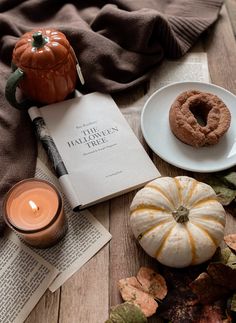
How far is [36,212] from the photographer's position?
627mm

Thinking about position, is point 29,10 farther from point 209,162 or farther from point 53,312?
point 53,312

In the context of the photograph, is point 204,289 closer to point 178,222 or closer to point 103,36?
point 178,222

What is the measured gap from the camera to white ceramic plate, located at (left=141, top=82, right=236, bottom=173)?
749 mm

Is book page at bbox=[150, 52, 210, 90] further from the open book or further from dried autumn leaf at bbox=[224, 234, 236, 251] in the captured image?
dried autumn leaf at bbox=[224, 234, 236, 251]

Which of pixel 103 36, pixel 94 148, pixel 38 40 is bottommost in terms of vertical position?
pixel 94 148

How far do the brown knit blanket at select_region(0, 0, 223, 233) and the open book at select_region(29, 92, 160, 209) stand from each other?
0.05 m

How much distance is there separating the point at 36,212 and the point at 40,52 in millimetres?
344

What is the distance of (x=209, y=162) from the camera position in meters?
0.75

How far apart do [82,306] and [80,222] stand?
0.15 m

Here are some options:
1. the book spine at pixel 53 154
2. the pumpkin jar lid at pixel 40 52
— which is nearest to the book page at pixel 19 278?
the book spine at pixel 53 154

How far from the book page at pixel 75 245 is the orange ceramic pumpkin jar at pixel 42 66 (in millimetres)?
265

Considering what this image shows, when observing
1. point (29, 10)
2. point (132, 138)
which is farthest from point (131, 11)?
point (132, 138)

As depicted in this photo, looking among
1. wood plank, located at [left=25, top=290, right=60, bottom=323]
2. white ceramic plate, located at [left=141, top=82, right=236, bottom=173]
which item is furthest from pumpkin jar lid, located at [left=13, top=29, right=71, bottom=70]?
wood plank, located at [left=25, top=290, right=60, bottom=323]

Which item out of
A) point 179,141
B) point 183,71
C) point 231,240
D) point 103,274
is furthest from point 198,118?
point 103,274
